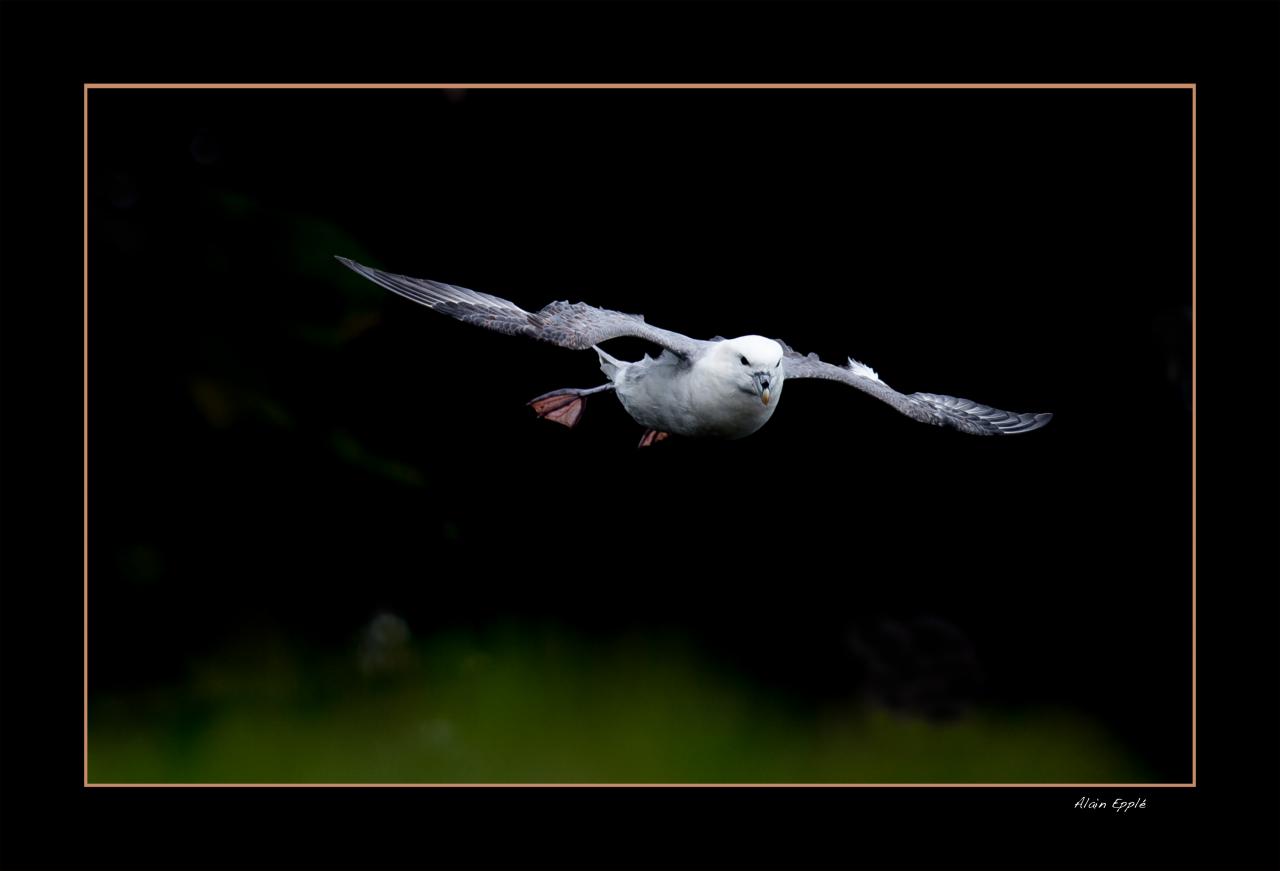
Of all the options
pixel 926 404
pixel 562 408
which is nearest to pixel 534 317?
pixel 562 408

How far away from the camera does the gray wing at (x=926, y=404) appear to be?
9.24 m

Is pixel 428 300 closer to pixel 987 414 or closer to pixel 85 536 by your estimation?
pixel 85 536

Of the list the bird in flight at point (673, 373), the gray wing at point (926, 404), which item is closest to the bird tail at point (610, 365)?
the bird in flight at point (673, 373)

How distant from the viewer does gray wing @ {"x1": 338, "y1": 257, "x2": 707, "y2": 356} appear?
8.48m

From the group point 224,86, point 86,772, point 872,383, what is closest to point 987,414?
point 872,383

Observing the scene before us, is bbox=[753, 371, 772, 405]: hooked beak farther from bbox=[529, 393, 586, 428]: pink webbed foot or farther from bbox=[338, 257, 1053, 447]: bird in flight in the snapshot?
bbox=[529, 393, 586, 428]: pink webbed foot

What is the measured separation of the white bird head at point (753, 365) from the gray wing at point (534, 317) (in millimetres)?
321

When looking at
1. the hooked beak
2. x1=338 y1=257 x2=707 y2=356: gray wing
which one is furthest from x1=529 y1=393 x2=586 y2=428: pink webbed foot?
the hooked beak

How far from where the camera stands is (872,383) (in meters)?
9.33

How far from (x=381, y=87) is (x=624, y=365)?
2161mm

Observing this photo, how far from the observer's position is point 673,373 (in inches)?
346

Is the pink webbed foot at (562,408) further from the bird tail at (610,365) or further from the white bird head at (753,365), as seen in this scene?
the white bird head at (753,365)

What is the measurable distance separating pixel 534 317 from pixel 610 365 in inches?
34.6

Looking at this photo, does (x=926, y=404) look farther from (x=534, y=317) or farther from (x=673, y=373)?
(x=534, y=317)
